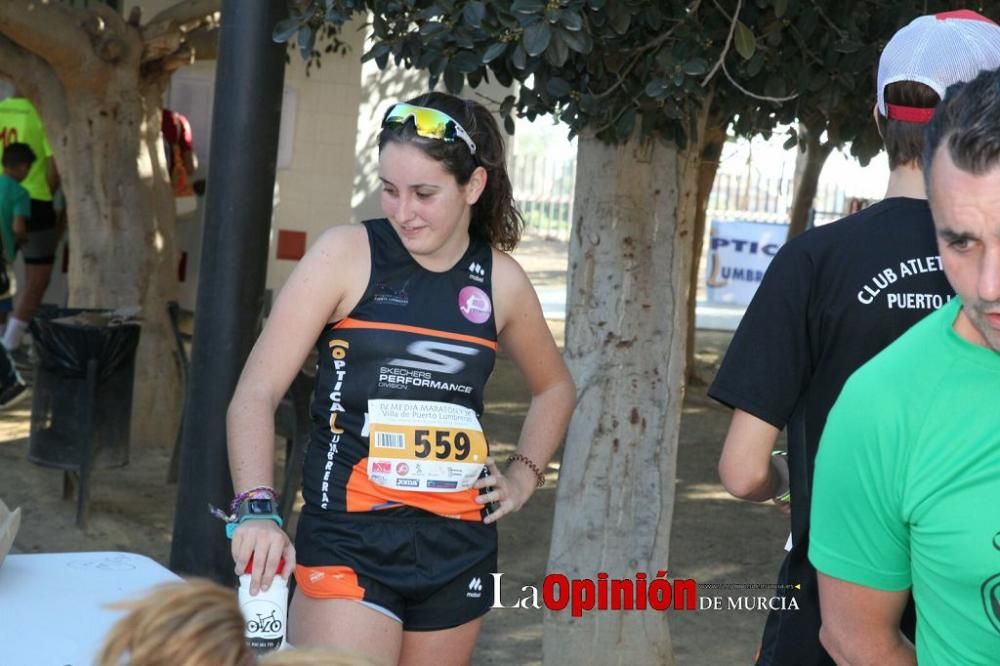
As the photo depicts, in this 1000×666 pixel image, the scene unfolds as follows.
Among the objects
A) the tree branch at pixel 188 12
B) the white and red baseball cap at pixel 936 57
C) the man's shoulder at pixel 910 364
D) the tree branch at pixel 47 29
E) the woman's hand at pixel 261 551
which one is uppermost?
the tree branch at pixel 188 12

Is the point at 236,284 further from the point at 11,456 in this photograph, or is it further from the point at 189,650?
the point at 11,456

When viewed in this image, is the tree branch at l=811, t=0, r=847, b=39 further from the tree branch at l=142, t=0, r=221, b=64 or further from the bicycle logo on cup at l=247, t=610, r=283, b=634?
the tree branch at l=142, t=0, r=221, b=64

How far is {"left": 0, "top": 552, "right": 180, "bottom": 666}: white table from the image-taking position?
249 cm

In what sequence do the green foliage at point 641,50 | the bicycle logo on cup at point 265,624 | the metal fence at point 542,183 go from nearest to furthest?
the bicycle logo on cup at point 265,624 → the green foliage at point 641,50 → the metal fence at point 542,183

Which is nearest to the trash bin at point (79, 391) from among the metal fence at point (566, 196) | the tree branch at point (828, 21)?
the tree branch at point (828, 21)

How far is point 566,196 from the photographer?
3262 cm

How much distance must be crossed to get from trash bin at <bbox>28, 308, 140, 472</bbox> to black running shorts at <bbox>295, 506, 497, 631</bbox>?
14.5ft

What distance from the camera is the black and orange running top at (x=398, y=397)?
2957mm

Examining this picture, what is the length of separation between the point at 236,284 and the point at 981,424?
10.3 ft

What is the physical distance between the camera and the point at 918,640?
1919 millimetres

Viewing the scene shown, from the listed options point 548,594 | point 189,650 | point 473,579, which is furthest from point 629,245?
point 189,650

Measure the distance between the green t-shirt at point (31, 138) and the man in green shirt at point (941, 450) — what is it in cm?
1017

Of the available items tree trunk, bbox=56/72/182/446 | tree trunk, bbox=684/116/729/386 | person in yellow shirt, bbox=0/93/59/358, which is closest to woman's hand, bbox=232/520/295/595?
tree trunk, bbox=684/116/729/386

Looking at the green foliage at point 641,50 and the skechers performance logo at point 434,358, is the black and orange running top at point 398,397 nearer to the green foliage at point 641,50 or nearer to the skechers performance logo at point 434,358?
the skechers performance logo at point 434,358
